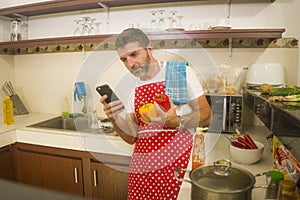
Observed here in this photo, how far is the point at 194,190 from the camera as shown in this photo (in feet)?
1.95

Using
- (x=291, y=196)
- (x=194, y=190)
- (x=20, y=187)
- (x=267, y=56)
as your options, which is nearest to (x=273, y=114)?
(x=291, y=196)

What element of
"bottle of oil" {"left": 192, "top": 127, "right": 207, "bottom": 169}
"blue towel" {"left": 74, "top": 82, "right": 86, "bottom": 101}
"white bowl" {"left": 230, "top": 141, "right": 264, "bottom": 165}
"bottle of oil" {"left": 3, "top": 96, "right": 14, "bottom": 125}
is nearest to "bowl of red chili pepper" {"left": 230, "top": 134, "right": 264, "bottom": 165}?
"white bowl" {"left": 230, "top": 141, "right": 264, "bottom": 165}

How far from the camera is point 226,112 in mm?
1381

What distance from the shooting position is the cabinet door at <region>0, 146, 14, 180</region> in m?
1.64

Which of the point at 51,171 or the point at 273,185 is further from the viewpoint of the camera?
the point at 51,171

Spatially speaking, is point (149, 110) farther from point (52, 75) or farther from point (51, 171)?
point (52, 75)

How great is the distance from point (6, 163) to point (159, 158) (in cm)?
125

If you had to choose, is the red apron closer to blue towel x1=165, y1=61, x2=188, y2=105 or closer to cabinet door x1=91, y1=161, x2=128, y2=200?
blue towel x1=165, y1=61, x2=188, y2=105

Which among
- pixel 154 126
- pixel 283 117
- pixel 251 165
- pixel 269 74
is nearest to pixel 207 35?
pixel 269 74

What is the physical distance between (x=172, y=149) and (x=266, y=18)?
3.76 ft

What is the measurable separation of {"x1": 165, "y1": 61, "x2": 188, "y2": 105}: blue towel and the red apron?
5cm

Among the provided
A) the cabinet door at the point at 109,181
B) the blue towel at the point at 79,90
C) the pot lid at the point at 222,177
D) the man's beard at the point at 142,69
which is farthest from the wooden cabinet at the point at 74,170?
the pot lid at the point at 222,177

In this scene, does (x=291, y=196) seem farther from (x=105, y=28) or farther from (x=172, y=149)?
(x=105, y=28)

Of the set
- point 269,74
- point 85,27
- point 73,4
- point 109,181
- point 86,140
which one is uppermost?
point 73,4
